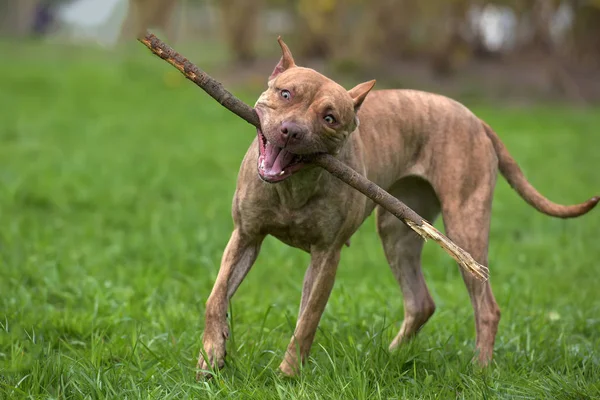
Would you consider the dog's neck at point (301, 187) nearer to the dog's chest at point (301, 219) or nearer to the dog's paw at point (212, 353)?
the dog's chest at point (301, 219)

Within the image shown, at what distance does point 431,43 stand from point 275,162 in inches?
816

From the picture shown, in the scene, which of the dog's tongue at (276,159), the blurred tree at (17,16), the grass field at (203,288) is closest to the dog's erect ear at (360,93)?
the dog's tongue at (276,159)

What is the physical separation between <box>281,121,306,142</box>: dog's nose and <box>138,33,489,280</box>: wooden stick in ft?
0.80

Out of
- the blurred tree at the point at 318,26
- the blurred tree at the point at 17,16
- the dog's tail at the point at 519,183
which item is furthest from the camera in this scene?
the blurred tree at the point at 17,16

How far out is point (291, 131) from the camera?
4.24 m

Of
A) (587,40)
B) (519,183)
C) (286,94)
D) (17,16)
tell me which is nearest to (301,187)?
(286,94)

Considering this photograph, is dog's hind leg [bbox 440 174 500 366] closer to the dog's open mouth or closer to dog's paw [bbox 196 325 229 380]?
the dog's open mouth

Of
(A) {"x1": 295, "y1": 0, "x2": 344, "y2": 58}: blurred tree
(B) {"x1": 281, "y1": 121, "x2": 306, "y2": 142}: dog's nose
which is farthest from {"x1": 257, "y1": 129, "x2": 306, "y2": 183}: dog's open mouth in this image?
(A) {"x1": 295, "y1": 0, "x2": 344, "y2": 58}: blurred tree

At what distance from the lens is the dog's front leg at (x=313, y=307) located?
4836 mm

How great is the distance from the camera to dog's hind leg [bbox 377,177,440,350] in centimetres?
589

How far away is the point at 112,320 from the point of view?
5.79m

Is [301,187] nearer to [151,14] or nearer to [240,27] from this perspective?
[151,14]

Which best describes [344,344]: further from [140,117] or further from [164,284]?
[140,117]

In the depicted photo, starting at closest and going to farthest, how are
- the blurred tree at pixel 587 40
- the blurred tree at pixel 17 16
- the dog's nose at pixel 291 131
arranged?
the dog's nose at pixel 291 131 < the blurred tree at pixel 587 40 < the blurred tree at pixel 17 16
